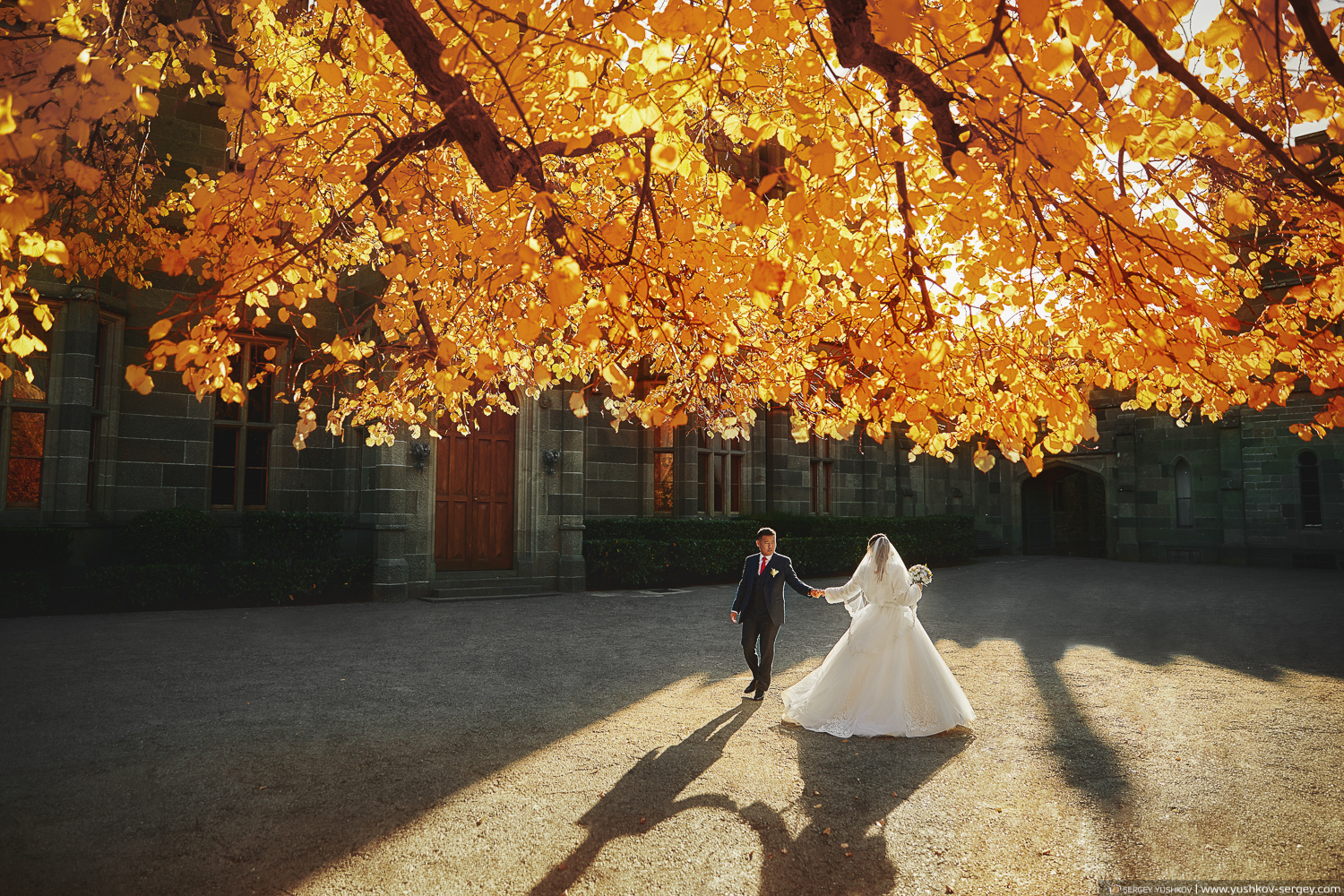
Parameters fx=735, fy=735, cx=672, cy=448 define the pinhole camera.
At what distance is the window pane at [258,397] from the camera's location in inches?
468

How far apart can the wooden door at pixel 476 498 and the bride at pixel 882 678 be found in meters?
7.83

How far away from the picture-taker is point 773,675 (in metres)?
6.82

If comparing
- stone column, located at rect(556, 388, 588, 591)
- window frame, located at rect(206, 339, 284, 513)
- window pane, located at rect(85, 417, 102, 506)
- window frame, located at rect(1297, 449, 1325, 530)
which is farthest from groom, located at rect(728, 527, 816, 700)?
window frame, located at rect(1297, 449, 1325, 530)

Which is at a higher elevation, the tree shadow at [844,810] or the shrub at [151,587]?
the shrub at [151,587]

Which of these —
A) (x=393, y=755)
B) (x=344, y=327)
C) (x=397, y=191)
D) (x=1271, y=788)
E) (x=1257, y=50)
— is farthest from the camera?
(x=344, y=327)

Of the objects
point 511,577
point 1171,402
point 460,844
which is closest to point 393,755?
point 460,844

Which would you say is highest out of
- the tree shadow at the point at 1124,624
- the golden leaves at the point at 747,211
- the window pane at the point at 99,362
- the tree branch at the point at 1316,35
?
the window pane at the point at 99,362

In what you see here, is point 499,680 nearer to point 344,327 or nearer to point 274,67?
point 274,67

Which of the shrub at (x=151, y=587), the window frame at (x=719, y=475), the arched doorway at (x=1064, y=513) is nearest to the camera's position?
the shrub at (x=151, y=587)

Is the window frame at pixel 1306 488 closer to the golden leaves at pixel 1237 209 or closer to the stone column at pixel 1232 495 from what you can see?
the stone column at pixel 1232 495

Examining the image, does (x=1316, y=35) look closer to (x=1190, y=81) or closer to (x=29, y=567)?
(x=1190, y=81)

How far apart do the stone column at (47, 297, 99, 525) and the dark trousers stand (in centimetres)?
914

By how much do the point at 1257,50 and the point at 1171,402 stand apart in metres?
4.42

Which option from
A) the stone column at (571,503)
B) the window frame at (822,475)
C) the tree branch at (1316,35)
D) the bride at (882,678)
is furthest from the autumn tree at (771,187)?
the window frame at (822,475)
